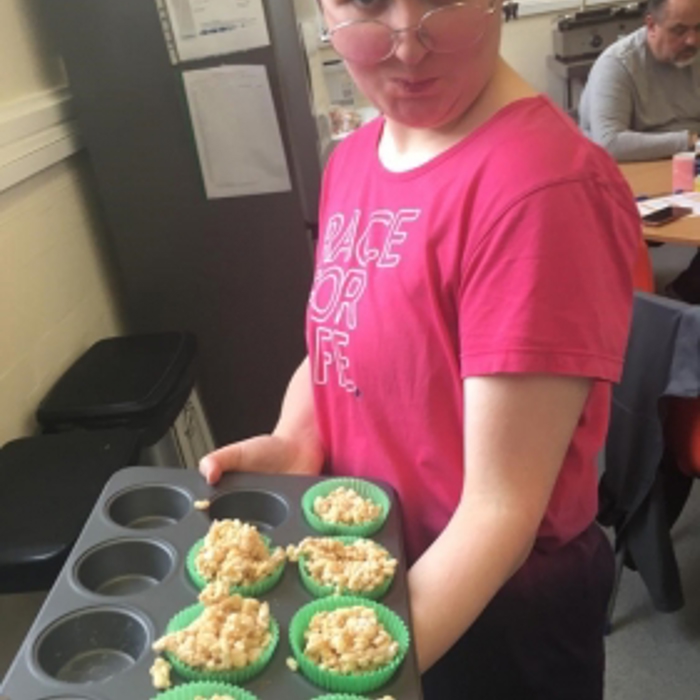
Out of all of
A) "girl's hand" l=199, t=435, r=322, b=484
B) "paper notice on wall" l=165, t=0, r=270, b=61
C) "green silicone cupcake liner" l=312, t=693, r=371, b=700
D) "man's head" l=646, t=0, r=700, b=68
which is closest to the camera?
"green silicone cupcake liner" l=312, t=693, r=371, b=700

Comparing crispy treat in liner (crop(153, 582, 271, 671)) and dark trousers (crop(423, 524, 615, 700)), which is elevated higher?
crispy treat in liner (crop(153, 582, 271, 671))

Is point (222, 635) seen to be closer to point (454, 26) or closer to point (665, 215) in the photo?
point (454, 26)

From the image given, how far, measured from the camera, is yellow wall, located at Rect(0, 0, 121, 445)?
1.65 metres

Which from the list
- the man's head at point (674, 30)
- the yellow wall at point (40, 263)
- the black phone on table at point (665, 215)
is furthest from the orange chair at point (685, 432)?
the man's head at point (674, 30)

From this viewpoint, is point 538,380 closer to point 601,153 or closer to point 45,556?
point 601,153

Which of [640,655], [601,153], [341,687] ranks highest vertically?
[601,153]

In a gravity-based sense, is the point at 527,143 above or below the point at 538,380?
above

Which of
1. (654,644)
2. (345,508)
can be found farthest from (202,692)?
(654,644)

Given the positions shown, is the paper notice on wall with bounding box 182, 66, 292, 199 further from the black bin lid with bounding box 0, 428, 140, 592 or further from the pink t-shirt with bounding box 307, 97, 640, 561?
the pink t-shirt with bounding box 307, 97, 640, 561

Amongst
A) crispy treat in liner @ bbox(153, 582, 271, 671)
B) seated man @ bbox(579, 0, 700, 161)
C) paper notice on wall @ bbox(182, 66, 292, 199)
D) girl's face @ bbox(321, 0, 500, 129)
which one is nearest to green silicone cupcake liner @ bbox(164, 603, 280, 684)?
crispy treat in liner @ bbox(153, 582, 271, 671)

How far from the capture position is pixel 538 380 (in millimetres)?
636

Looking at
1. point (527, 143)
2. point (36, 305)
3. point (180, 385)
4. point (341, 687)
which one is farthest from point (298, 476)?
point (36, 305)

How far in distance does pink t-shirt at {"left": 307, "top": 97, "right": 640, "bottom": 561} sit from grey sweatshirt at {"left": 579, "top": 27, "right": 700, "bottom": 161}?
217 cm

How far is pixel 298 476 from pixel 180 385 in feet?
2.85
